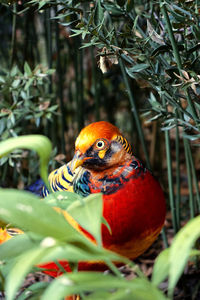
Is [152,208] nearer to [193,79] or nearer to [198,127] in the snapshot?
[198,127]

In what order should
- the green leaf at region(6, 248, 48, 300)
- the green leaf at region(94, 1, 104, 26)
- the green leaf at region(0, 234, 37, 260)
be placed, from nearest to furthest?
the green leaf at region(6, 248, 48, 300) → the green leaf at region(0, 234, 37, 260) → the green leaf at region(94, 1, 104, 26)

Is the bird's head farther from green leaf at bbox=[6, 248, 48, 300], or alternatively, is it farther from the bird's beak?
green leaf at bbox=[6, 248, 48, 300]

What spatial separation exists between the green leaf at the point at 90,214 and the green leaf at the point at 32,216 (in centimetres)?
2

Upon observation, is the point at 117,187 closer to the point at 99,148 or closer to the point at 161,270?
the point at 99,148

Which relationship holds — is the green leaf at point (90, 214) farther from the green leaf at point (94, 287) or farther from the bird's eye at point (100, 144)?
the bird's eye at point (100, 144)

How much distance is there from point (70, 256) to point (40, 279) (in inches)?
47.9

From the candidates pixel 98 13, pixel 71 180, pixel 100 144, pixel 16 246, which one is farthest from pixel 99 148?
pixel 16 246

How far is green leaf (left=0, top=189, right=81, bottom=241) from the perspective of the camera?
1.50 feet

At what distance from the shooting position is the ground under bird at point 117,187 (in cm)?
102

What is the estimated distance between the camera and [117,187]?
1036mm

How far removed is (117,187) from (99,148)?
0.36 ft

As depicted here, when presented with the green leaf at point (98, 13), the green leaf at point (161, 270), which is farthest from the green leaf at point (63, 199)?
the green leaf at point (98, 13)

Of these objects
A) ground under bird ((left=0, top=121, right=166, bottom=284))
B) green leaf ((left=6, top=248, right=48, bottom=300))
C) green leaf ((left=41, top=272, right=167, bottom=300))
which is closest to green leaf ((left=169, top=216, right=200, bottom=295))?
green leaf ((left=41, top=272, right=167, bottom=300))

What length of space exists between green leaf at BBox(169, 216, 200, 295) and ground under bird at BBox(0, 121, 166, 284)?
55 cm
